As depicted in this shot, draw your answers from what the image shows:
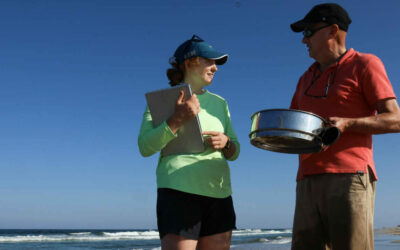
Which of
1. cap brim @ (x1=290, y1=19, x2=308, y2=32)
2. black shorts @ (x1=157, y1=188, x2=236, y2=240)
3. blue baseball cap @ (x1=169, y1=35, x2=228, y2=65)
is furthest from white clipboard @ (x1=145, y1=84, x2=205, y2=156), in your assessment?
cap brim @ (x1=290, y1=19, x2=308, y2=32)

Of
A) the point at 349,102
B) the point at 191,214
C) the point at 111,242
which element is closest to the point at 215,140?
the point at 191,214

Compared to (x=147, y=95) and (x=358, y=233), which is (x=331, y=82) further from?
(x=147, y=95)

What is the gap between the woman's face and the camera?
2.73 m

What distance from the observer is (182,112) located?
237cm

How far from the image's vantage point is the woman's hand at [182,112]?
7.75 feet

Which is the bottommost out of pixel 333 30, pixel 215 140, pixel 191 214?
pixel 191 214

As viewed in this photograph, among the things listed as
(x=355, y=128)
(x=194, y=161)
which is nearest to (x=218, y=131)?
(x=194, y=161)

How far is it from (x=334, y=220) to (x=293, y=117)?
72 cm

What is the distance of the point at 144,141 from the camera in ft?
8.05

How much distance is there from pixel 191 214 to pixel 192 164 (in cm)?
32

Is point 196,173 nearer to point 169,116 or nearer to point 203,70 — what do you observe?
point 169,116

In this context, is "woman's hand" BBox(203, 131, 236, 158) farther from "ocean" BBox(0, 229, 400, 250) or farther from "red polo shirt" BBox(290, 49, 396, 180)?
"ocean" BBox(0, 229, 400, 250)

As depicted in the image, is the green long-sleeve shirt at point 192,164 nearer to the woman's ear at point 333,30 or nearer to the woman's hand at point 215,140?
the woman's hand at point 215,140

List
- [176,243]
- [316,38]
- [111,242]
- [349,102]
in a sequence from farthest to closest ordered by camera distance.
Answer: [111,242] → [316,38] → [349,102] → [176,243]
